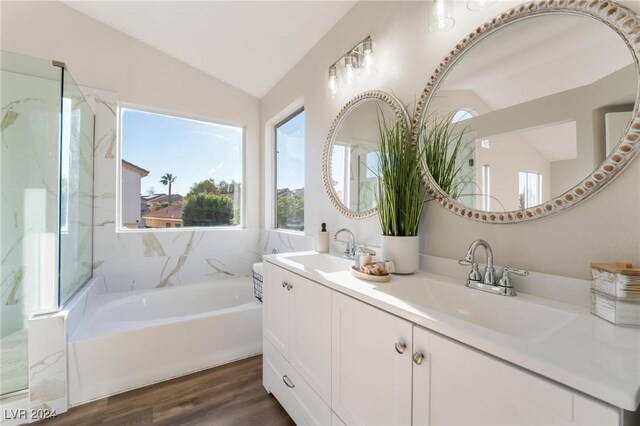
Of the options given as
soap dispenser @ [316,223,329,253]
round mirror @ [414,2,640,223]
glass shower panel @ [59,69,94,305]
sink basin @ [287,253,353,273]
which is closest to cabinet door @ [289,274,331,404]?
sink basin @ [287,253,353,273]

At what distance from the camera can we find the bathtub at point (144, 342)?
1625 millimetres

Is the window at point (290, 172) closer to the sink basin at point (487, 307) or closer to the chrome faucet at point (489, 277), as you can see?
the sink basin at point (487, 307)

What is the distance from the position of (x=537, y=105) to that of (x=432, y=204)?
0.52 meters

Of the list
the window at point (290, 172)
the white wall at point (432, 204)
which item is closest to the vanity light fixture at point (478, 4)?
the white wall at point (432, 204)

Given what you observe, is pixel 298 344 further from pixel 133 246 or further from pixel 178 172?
pixel 178 172

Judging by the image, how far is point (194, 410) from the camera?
1.53m

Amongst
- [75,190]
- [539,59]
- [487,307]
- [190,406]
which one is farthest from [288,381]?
[75,190]

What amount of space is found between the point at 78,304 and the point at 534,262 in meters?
2.58

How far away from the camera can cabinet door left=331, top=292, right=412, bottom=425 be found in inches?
31.0

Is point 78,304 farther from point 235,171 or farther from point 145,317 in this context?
point 235,171

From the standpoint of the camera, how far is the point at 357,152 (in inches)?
67.9

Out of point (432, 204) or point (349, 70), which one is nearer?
point (432, 204)

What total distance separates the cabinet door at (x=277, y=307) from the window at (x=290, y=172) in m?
0.97

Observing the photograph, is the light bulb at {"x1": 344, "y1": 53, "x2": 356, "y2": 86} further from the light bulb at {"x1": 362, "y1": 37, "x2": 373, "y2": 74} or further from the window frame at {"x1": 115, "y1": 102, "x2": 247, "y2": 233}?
the window frame at {"x1": 115, "y1": 102, "x2": 247, "y2": 233}
